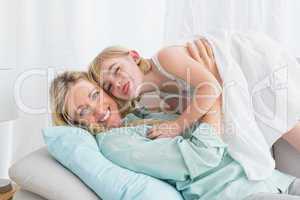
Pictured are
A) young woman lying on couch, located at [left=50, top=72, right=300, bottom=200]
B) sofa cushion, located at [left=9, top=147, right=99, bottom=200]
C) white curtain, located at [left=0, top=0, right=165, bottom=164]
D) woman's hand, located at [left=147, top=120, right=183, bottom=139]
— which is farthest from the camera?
white curtain, located at [left=0, top=0, right=165, bottom=164]

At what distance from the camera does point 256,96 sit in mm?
1484

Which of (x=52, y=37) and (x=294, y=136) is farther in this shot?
(x=52, y=37)

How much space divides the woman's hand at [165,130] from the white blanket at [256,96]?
159 mm

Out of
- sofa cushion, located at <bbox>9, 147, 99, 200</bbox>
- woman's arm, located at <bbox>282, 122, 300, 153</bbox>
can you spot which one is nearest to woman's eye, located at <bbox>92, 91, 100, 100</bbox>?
sofa cushion, located at <bbox>9, 147, 99, 200</bbox>

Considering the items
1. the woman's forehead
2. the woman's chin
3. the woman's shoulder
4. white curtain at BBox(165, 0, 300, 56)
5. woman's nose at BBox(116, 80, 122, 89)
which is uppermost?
white curtain at BBox(165, 0, 300, 56)

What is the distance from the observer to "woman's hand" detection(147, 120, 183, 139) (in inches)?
56.5

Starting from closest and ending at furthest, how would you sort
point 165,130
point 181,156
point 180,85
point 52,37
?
point 181,156, point 165,130, point 180,85, point 52,37

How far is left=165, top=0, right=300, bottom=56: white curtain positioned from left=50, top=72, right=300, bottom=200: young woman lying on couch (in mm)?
591

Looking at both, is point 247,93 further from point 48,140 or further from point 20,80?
point 20,80

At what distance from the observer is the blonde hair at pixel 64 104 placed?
1.49 meters

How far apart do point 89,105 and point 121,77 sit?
0.51ft

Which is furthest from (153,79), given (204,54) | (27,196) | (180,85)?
(27,196)

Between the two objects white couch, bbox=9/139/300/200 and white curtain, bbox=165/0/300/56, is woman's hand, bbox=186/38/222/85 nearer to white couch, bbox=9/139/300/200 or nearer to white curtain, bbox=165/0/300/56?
white curtain, bbox=165/0/300/56

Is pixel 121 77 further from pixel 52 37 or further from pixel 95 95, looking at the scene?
pixel 52 37
